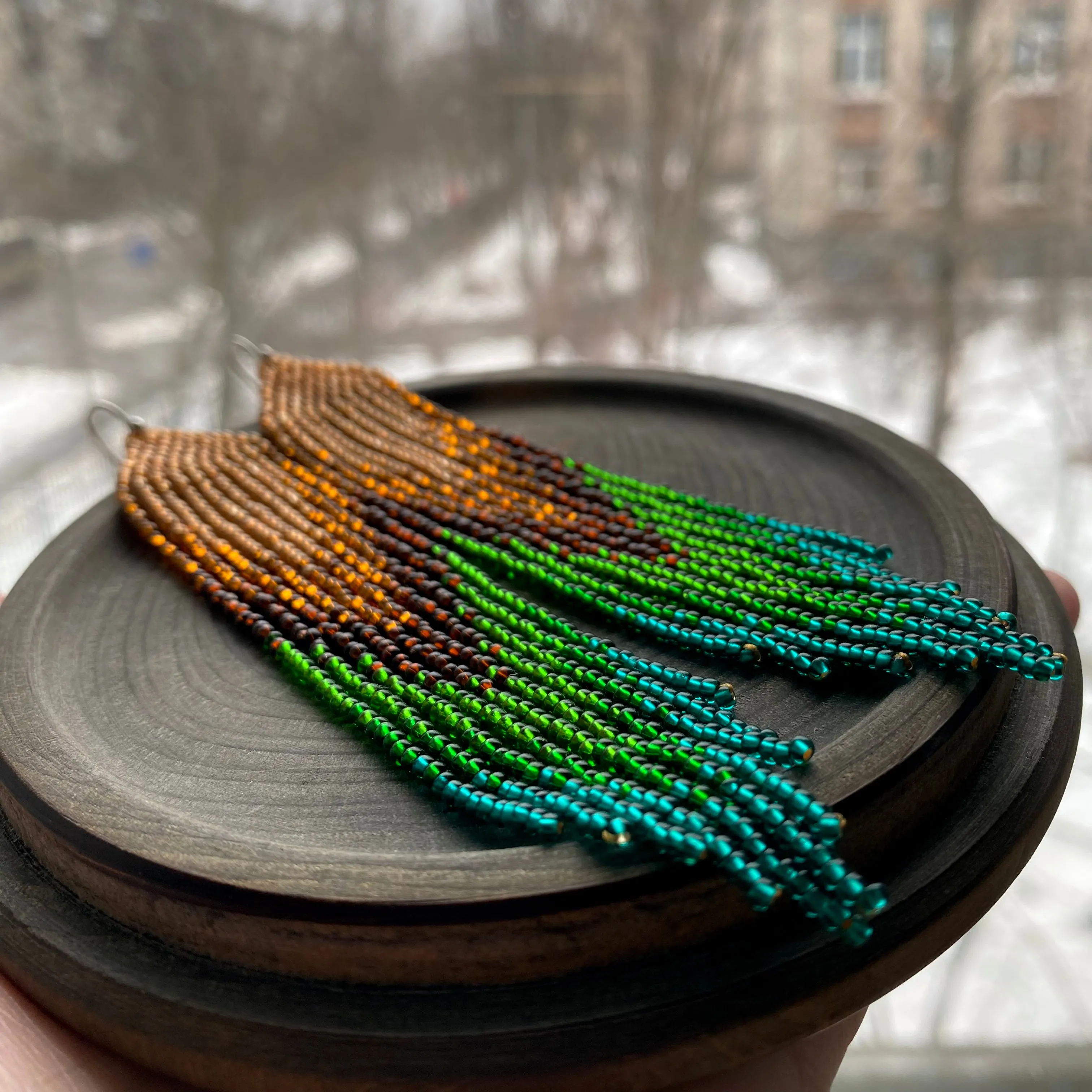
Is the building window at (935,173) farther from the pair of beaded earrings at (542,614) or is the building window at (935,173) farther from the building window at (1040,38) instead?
the pair of beaded earrings at (542,614)

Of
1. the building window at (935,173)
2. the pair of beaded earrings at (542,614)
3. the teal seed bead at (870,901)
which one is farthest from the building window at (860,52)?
the teal seed bead at (870,901)

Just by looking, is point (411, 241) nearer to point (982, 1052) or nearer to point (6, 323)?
point (6, 323)

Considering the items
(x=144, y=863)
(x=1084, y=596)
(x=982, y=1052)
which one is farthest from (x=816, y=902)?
(x=1084, y=596)

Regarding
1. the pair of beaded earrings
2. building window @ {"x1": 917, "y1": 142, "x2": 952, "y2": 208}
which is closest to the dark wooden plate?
the pair of beaded earrings

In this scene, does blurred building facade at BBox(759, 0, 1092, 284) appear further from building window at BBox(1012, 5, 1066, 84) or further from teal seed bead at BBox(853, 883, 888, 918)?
teal seed bead at BBox(853, 883, 888, 918)

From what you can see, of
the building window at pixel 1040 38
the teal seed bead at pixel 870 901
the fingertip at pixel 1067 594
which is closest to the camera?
the teal seed bead at pixel 870 901
